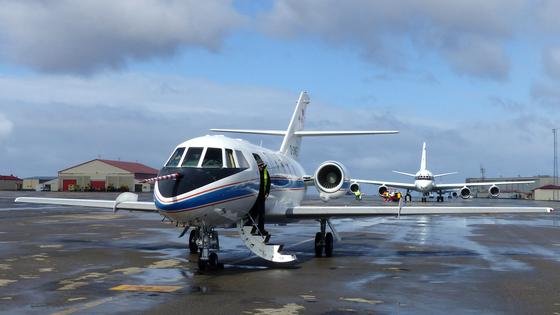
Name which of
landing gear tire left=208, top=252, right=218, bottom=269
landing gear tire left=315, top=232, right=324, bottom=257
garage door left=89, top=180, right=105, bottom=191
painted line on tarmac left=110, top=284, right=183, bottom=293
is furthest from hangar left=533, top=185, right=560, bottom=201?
painted line on tarmac left=110, top=284, right=183, bottom=293

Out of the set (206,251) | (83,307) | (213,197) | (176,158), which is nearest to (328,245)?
(206,251)

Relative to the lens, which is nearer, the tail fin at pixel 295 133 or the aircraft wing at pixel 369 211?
the aircraft wing at pixel 369 211

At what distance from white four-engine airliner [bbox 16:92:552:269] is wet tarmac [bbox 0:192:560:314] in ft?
2.27

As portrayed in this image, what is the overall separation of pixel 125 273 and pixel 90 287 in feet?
6.31

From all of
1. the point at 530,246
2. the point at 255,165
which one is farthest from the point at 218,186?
the point at 530,246

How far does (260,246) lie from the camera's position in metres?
14.3

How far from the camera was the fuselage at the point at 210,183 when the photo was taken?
12406 mm

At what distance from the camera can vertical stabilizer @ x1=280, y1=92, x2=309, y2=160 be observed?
2327cm

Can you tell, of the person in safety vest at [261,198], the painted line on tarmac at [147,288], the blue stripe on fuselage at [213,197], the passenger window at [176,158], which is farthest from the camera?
the person in safety vest at [261,198]

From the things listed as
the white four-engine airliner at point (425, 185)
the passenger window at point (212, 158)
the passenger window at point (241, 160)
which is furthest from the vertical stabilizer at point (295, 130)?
the white four-engine airliner at point (425, 185)

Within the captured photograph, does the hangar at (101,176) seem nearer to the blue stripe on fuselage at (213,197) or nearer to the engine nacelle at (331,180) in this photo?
the engine nacelle at (331,180)

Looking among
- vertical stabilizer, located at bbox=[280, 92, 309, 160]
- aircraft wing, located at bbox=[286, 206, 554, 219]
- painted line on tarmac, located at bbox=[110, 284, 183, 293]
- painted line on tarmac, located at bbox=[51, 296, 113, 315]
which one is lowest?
painted line on tarmac, located at bbox=[51, 296, 113, 315]

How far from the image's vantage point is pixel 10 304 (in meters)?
9.41

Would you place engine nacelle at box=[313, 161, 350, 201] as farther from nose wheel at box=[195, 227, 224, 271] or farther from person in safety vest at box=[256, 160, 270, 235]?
nose wheel at box=[195, 227, 224, 271]
